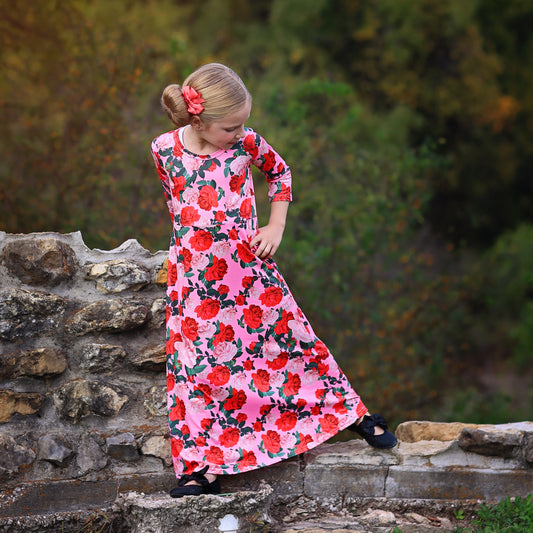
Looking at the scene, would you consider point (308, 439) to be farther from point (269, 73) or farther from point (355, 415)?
point (269, 73)

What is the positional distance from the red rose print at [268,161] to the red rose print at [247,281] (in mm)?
366

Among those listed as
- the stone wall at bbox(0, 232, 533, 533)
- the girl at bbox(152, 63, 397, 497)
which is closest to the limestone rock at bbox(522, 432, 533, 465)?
the stone wall at bbox(0, 232, 533, 533)

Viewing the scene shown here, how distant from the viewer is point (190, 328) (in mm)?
2268

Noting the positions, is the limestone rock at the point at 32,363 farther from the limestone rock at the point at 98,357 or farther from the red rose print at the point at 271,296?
the red rose print at the point at 271,296

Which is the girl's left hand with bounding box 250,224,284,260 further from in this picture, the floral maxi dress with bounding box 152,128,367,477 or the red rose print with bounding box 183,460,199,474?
the red rose print with bounding box 183,460,199,474

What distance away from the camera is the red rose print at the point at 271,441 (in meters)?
2.34

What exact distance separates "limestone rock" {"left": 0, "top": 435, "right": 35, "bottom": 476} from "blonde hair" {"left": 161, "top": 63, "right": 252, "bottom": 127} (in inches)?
45.8

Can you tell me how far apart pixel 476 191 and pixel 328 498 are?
743 cm

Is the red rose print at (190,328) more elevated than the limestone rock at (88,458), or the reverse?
the red rose print at (190,328)

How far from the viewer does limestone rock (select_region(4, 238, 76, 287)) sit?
239cm

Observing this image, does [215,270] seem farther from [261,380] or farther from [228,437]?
[228,437]

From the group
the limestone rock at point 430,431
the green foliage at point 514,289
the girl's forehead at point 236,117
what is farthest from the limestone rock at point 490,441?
the green foliage at point 514,289

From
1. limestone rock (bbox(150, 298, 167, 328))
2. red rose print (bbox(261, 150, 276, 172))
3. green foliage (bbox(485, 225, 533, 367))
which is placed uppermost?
red rose print (bbox(261, 150, 276, 172))

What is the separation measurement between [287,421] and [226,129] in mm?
985
